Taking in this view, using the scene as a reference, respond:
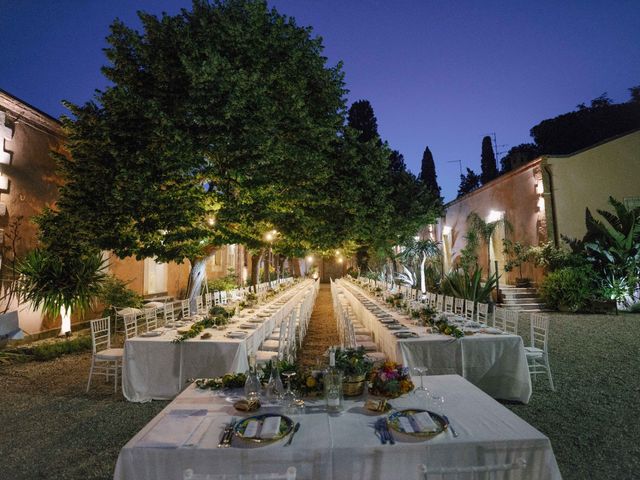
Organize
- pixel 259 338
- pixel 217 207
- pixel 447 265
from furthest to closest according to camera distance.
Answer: pixel 447 265, pixel 217 207, pixel 259 338

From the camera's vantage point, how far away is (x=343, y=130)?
38.1 ft

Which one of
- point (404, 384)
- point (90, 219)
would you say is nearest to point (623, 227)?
point (404, 384)

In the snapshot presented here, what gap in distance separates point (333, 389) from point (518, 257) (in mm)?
16006

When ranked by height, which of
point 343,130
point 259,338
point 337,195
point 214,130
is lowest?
point 259,338

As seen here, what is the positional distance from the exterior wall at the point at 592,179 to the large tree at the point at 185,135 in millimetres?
11890

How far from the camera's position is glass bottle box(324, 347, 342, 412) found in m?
2.51

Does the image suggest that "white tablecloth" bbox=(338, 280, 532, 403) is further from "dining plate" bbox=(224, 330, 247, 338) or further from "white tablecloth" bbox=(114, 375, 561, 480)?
"white tablecloth" bbox=(114, 375, 561, 480)

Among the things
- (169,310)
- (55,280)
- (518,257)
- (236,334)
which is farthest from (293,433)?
(518,257)

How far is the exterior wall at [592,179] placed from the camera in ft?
50.4

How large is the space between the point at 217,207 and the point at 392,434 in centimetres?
721

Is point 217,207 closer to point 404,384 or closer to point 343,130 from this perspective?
point 343,130

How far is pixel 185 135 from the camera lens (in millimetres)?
7410

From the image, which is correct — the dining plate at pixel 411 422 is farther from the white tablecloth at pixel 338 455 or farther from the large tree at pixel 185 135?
the large tree at pixel 185 135

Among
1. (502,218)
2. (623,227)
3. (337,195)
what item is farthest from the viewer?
(502,218)
